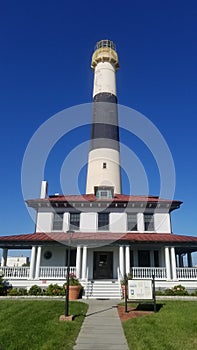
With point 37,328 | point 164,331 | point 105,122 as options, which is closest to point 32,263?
point 37,328

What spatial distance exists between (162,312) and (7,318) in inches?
236

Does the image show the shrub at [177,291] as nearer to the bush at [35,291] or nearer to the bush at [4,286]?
the bush at [35,291]

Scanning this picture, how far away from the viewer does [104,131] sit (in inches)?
1195

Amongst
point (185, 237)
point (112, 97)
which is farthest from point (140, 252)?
point (112, 97)

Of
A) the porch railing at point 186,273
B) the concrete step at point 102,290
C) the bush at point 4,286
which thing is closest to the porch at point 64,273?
the porch railing at point 186,273

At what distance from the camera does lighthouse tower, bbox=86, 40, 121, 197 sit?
1098 inches

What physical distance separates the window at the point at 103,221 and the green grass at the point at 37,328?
34.3ft

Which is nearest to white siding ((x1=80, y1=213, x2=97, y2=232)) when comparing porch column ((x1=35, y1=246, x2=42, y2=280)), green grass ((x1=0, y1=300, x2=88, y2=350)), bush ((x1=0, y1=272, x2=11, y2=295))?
porch column ((x1=35, y1=246, x2=42, y2=280))

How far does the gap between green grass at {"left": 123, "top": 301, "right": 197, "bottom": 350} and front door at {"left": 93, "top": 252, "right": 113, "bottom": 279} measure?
10402 millimetres

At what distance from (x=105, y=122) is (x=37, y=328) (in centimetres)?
2556

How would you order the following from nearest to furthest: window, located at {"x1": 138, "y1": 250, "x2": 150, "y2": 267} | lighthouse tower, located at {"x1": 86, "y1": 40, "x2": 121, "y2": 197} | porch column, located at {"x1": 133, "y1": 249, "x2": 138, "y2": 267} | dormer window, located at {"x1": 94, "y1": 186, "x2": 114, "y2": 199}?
porch column, located at {"x1": 133, "y1": 249, "x2": 138, "y2": 267}, window, located at {"x1": 138, "y1": 250, "x2": 150, "y2": 267}, dormer window, located at {"x1": 94, "y1": 186, "x2": 114, "y2": 199}, lighthouse tower, located at {"x1": 86, "y1": 40, "x2": 121, "y2": 197}

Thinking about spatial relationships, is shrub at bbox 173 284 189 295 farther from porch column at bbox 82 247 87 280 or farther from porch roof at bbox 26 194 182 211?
porch roof at bbox 26 194 182 211

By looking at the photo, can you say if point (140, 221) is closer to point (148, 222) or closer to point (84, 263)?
point (148, 222)

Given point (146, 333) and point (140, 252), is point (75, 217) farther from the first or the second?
point (146, 333)
